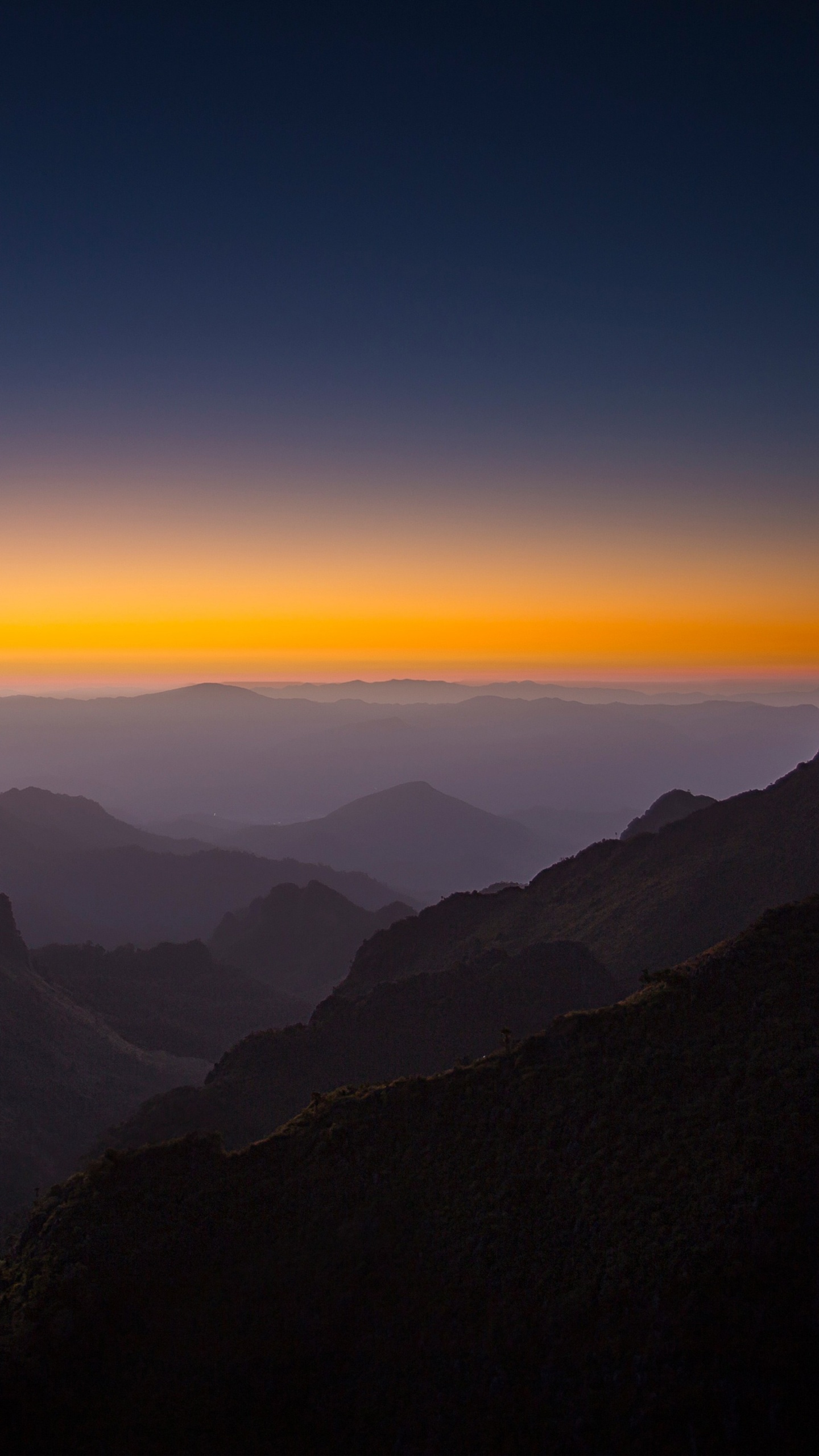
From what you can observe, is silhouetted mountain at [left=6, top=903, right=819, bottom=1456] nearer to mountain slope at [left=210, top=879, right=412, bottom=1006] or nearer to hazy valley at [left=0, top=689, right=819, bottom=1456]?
hazy valley at [left=0, top=689, right=819, bottom=1456]

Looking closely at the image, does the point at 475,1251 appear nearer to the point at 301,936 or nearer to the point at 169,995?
the point at 169,995

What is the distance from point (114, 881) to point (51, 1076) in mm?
90830

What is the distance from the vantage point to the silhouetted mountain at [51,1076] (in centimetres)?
5300

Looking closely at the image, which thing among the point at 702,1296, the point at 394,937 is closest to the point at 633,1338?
the point at 702,1296

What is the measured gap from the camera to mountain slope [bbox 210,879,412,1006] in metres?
117

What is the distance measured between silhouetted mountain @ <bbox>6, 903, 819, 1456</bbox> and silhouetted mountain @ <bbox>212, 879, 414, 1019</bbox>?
310 feet

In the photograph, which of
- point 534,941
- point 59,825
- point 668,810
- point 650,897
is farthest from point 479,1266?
point 59,825

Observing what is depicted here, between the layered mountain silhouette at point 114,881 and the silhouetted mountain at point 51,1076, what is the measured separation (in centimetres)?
6173

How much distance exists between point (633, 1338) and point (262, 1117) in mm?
27080

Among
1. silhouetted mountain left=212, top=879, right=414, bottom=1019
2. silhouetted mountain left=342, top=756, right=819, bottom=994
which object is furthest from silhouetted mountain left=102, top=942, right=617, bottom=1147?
silhouetted mountain left=212, top=879, right=414, bottom=1019

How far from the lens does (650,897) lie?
58594 millimetres

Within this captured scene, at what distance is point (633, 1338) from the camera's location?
1459 centimetres

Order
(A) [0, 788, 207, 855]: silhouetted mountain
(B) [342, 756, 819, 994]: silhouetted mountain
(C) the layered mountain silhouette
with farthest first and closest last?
(A) [0, 788, 207, 855]: silhouetted mountain, (C) the layered mountain silhouette, (B) [342, 756, 819, 994]: silhouetted mountain

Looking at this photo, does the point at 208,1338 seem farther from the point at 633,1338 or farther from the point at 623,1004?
the point at 623,1004
